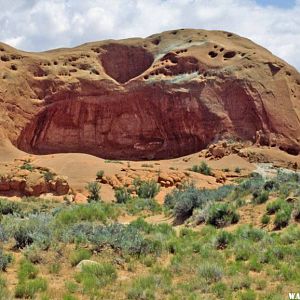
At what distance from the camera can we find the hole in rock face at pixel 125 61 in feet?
193

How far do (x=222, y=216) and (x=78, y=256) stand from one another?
620 centimetres

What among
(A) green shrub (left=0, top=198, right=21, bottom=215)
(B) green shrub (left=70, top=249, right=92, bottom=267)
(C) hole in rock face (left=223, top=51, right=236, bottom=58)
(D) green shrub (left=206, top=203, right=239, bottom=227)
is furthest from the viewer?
(C) hole in rock face (left=223, top=51, right=236, bottom=58)

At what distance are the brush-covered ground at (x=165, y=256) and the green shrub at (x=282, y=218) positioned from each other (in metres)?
0.03

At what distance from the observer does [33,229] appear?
41.3ft

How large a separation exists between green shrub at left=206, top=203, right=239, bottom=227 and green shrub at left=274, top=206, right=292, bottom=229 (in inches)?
58.8

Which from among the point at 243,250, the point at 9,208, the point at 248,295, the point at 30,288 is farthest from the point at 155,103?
the point at 248,295

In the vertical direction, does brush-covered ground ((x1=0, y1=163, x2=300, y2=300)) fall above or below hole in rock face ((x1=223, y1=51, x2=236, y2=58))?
below

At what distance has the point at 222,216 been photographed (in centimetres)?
1531

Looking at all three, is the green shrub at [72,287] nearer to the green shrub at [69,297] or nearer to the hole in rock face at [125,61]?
the green shrub at [69,297]

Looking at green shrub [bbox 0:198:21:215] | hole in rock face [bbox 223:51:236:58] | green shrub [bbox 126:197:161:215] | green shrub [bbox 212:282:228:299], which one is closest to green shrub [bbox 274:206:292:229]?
green shrub [bbox 212:282:228:299]

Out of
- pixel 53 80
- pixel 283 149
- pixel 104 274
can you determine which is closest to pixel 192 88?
pixel 283 149

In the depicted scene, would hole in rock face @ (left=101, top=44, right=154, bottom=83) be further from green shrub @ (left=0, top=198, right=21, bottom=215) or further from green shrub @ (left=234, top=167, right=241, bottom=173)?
green shrub @ (left=0, top=198, right=21, bottom=215)

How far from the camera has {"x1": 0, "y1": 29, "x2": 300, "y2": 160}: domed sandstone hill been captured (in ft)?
166

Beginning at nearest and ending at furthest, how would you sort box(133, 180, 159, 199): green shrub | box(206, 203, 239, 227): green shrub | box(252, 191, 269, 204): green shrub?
box(206, 203, 239, 227): green shrub, box(252, 191, 269, 204): green shrub, box(133, 180, 159, 199): green shrub
